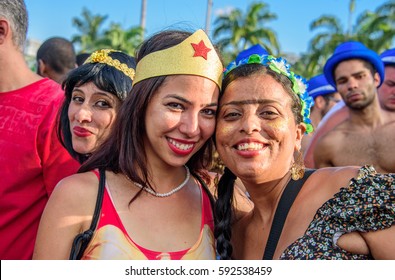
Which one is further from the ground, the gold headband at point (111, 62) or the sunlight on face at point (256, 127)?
the gold headband at point (111, 62)

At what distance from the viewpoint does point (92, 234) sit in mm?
2254

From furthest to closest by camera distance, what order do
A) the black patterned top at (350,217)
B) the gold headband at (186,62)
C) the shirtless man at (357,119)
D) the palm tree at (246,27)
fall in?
the palm tree at (246,27) → the shirtless man at (357,119) → the gold headband at (186,62) → the black patterned top at (350,217)

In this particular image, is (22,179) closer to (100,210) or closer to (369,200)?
(100,210)

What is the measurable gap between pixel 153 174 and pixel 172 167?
0.12 m

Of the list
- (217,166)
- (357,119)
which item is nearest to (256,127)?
(217,166)

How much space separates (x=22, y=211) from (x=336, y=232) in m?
1.73

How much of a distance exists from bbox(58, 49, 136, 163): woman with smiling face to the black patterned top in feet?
4.50

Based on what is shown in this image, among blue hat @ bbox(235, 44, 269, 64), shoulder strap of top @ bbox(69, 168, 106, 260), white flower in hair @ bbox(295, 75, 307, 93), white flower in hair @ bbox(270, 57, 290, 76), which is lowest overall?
shoulder strap of top @ bbox(69, 168, 106, 260)

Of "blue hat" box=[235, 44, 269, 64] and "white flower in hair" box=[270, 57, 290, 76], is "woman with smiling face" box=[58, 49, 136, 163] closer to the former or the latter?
"blue hat" box=[235, 44, 269, 64]

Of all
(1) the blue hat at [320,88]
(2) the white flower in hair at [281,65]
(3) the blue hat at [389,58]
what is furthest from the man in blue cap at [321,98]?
(2) the white flower in hair at [281,65]

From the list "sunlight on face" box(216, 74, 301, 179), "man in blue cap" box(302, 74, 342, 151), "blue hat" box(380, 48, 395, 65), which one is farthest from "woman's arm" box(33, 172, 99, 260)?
"man in blue cap" box(302, 74, 342, 151)

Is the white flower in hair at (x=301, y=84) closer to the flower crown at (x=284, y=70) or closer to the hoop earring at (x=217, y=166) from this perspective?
the flower crown at (x=284, y=70)

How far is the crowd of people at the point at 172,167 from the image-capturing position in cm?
224

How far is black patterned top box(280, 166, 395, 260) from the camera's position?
6.99 feet
